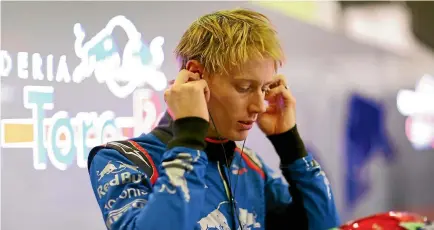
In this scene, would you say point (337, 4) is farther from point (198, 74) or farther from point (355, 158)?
point (198, 74)

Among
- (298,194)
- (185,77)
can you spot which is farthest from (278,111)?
(185,77)

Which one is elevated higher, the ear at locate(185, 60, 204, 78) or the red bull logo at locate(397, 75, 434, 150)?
the ear at locate(185, 60, 204, 78)

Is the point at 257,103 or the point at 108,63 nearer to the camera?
the point at 257,103

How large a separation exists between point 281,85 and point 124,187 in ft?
1.18

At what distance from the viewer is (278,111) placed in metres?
1.00

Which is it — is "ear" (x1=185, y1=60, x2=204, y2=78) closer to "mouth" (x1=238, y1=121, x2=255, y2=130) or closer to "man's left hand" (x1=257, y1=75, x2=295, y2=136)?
"mouth" (x1=238, y1=121, x2=255, y2=130)

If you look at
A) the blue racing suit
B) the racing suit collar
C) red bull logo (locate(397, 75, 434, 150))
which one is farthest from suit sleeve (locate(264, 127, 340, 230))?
red bull logo (locate(397, 75, 434, 150))

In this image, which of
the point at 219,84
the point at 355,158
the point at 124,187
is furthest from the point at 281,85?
the point at 355,158

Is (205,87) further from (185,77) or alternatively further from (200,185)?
(200,185)

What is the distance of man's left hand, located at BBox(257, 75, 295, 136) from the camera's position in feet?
3.22

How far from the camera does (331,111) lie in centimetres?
182

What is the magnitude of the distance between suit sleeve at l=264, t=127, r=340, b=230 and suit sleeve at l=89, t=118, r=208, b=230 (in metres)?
0.26

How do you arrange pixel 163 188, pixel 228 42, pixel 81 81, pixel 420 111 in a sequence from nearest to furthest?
pixel 163 188 → pixel 228 42 → pixel 81 81 → pixel 420 111

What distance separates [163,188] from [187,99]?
5.0 inches
